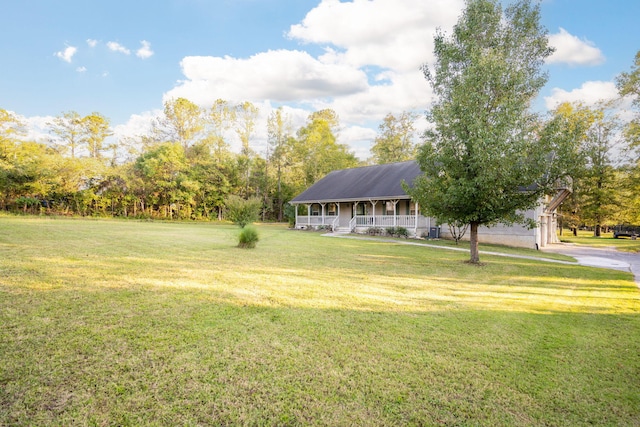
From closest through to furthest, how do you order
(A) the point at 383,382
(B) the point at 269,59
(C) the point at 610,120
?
(A) the point at 383,382 → (B) the point at 269,59 → (C) the point at 610,120

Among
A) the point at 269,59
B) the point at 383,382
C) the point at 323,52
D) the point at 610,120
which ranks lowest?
the point at 383,382

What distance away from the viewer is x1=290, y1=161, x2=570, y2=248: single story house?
17828mm

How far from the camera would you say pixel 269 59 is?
25688mm

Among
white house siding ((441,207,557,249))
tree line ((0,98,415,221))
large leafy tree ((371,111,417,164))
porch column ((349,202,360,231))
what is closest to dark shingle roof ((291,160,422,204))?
porch column ((349,202,360,231))

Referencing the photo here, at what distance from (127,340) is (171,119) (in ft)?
128

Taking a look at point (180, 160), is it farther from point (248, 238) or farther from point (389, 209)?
point (248, 238)

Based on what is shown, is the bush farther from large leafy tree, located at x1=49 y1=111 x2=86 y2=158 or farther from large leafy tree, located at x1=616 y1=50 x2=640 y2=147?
large leafy tree, located at x1=49 y1=111 x2=86 y2=158

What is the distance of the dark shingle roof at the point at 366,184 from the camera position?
2136 cm

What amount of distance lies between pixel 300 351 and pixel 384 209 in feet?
65.7

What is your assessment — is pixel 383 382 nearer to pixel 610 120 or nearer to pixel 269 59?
pixel 269 59

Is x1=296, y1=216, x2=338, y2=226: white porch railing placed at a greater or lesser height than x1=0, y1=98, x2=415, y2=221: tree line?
lesser

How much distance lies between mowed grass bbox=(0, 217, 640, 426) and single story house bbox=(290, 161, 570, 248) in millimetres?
12086

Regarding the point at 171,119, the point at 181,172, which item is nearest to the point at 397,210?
the point at 181,172

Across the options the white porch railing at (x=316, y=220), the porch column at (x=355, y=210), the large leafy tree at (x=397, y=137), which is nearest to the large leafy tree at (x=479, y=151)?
the porch column at (x=355, y=210)
